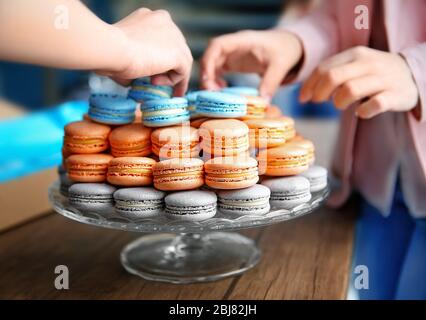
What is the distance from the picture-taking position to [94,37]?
578 mm

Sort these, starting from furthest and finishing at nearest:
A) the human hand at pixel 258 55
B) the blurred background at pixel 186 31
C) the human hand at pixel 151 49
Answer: the blurred background at pixel 186 31 < the human hand at pixel 258 55 < the human hand at pixel 151 49

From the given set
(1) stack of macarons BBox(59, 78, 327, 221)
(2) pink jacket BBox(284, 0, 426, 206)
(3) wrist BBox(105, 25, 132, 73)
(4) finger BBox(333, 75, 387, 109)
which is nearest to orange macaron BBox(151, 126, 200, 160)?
(1) stack of macarons BBox(59, 78, 327, 221)

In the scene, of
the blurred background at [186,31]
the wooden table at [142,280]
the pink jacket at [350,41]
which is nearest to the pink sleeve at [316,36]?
the pink jacket at [350,41]

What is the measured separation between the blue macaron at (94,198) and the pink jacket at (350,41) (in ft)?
1.40

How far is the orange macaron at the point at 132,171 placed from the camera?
688mm

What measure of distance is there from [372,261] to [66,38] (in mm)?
530

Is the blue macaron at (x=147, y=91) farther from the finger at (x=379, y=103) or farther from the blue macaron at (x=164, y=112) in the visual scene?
the finger at (x=379, y=103)

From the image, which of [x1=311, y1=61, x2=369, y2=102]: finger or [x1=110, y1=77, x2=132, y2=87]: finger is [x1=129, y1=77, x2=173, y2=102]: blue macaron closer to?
[x1=110, y1=77, x2=132, y2=87]: finger

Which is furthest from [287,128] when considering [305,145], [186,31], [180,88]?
[186,31]

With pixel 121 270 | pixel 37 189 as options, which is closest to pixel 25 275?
pixel 121 270

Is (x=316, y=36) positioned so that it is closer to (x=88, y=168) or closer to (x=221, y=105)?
(x=221, y=105)

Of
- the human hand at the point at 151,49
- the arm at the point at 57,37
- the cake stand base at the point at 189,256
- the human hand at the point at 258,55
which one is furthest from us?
the human hand at the point at 258,55

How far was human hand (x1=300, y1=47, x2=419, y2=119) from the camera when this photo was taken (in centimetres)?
77
